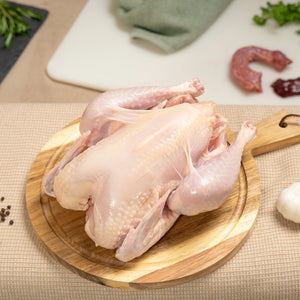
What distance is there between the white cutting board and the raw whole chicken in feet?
2.87

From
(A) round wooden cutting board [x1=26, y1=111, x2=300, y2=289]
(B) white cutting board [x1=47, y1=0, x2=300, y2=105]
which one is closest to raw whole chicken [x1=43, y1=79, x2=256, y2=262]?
(A) round wooden cutting board [x1=26, y1=111, x2=300, y2=289]

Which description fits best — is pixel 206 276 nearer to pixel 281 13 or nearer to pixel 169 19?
pixel 169 19

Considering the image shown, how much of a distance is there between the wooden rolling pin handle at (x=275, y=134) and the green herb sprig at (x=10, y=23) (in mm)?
1556

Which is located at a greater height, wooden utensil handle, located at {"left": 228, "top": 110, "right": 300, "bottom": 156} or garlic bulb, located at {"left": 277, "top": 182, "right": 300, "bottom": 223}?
wooden utensil handle, located at {"left": 228, "top": 110, "right": 300, "bottom": 156}

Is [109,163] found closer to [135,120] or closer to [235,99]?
[135,120]

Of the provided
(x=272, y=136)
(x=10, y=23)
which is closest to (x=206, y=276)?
(x=272, y=136)

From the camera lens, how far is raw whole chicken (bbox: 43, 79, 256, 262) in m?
1.15

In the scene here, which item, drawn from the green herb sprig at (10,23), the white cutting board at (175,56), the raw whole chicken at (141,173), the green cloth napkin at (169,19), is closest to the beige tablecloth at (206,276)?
the raw whole chicken at (141,173)

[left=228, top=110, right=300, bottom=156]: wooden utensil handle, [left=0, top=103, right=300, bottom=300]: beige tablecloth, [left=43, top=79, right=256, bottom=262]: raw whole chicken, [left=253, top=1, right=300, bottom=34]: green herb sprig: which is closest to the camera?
[left=43, top=79, right=256, bottom=262]: raw whole chicken

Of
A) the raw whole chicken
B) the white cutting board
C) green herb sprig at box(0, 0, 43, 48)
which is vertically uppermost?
the raw whole chicken

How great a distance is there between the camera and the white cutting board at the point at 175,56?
216cm

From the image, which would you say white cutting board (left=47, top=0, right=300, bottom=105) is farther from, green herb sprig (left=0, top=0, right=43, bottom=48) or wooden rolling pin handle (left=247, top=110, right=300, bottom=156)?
wooden rolling pin handle (left=247, top=110, right=300, bottom=156)

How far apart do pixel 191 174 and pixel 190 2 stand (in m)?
1.32

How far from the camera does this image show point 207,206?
1.20 m
